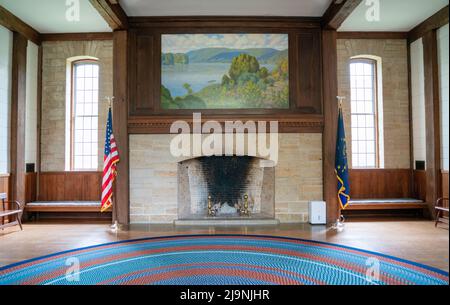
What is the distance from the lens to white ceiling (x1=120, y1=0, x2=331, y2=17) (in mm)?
6707

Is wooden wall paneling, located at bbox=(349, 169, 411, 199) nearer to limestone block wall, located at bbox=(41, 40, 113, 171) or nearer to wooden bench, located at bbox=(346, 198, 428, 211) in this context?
wooden bench, located at bbox=(346, 198, 428, 211)

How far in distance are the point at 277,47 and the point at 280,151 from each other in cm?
232

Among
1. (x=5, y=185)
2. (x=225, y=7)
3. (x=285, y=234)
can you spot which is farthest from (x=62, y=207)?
(x=225, y=7)

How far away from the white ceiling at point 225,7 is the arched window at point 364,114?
215 cm

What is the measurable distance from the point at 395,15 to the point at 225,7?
387 cm

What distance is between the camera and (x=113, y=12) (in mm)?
6434

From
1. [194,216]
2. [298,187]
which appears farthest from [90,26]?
[298,187]

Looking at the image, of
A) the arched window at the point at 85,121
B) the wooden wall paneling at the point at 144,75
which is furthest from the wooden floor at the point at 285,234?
the wooden wall paneling at the point at 144,75

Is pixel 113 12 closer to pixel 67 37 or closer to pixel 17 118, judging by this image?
pixel 67 37

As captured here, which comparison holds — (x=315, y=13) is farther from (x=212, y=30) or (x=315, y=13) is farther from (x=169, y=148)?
(x=169, y=148)

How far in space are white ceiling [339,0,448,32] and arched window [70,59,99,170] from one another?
6379mm

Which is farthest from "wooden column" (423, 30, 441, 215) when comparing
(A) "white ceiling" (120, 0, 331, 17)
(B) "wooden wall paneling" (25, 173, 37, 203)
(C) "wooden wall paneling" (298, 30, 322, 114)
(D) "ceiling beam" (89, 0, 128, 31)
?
(B) "wooden wall paneling" (25, 173, 37, 203)

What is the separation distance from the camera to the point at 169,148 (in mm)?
7332

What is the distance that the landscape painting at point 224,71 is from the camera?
7.36 metres
